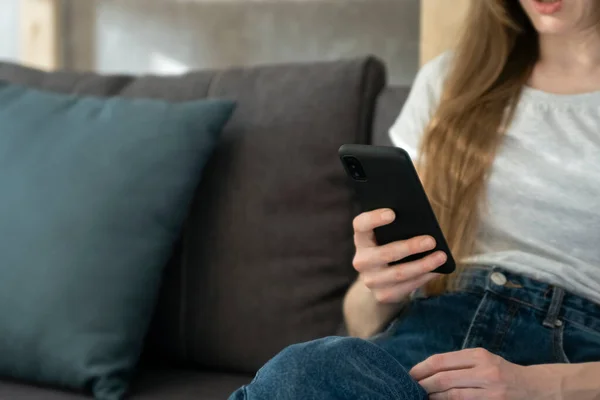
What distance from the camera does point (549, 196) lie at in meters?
0.92

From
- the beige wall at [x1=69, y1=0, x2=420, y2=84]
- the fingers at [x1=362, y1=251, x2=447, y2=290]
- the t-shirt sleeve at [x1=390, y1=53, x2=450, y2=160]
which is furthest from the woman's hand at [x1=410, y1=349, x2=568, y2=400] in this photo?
the beige wall at [x1=69, y1=0, x2=420, y2=84]

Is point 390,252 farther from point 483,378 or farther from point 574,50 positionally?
point 574,50

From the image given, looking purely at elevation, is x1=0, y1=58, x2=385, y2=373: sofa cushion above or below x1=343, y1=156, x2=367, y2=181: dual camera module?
below

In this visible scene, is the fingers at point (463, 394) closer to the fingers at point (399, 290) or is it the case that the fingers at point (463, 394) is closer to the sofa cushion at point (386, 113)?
the fingers at point (399, 290)

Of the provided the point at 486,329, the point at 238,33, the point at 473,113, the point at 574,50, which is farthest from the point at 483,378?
the point at 238,33

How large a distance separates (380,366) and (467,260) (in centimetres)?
32

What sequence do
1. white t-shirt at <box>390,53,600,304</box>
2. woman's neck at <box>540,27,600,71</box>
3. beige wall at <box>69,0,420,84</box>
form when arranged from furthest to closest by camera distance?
beige wall at <box>69,0,420,84</box>, woman's neck at <box>540,27,600,71</box>, white t-shirt at <box>390,53,600,304</box>

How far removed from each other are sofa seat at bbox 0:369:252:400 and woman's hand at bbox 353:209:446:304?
0.28 metres

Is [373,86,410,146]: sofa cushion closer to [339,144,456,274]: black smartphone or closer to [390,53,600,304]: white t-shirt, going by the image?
[390,53,600,304]: white t-shirt

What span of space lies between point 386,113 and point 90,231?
1.49 feet

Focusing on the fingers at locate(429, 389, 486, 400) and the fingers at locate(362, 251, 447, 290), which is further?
the fingers at locate(362, 251, 447, 290)

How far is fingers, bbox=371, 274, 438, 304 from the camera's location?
87cm

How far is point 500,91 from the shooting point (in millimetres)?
1012

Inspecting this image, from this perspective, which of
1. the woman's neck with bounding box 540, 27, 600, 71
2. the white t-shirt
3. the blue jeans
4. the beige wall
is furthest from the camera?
the beige wall
